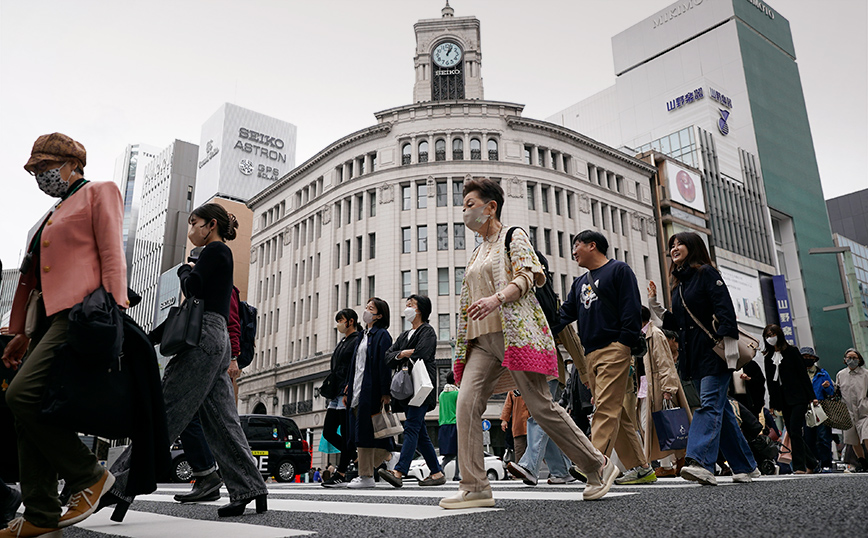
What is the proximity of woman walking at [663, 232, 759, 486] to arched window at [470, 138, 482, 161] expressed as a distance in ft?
116

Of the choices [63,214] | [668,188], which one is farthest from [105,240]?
[668,188]

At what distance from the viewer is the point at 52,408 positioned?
2490mm

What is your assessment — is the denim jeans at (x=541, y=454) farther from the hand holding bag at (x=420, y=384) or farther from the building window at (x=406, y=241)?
the building window at (x=406, y=241)

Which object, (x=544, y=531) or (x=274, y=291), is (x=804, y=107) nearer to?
(x=274, y=291)

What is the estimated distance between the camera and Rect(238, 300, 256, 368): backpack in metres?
4.93

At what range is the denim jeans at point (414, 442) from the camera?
22.2 feet

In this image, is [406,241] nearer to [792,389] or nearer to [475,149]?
[475,149]

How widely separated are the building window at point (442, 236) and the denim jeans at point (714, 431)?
1316 inches

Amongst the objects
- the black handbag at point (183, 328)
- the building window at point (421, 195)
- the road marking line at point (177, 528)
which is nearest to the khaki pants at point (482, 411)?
the road marking line at point (177, 528)

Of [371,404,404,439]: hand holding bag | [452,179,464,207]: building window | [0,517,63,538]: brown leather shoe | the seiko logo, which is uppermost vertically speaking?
the seiko logo

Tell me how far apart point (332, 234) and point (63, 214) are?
131 ft

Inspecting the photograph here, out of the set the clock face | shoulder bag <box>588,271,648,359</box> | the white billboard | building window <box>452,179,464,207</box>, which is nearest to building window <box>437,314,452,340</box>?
building window <box>452,179,464,207</box>

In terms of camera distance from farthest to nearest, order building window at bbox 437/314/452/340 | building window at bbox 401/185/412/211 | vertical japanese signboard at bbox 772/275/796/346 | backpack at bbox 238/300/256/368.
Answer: vertical japanese signboard at bbox 772/275/796/346, building window at bbox 401/185/412/211, building window at bbox 437/314/452/340, backpack at bbox 238/300/256/368

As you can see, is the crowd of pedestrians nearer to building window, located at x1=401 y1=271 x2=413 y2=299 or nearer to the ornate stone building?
the ornate stone building
